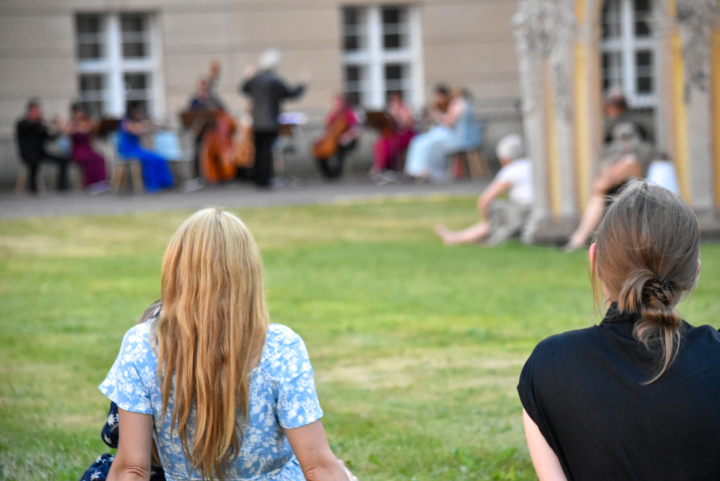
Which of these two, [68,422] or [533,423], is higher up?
[533,423]

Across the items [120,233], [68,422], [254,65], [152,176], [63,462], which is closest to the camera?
[63,462]

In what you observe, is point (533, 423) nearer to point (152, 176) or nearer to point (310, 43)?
point (152, 176)

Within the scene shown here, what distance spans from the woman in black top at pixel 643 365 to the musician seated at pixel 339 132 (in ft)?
58.5

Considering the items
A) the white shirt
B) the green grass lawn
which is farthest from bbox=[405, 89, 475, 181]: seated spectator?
the white shirt

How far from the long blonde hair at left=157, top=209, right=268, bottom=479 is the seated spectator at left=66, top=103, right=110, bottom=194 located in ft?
54.3

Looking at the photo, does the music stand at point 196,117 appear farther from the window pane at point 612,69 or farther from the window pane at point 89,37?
the window pane at point 612,69

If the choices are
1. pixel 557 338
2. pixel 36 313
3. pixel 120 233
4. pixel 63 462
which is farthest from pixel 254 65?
pixel 557 338

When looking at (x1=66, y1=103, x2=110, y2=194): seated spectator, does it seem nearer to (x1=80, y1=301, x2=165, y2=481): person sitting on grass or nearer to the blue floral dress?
(x1=80, y1=301, x2=165, y2=481): person sitting on grass

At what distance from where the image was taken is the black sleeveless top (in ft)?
7.17

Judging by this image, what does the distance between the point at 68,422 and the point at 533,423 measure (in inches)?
140

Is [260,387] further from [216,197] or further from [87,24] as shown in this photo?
[87,24]

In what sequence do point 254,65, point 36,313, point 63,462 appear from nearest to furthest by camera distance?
point 63,462 → point 36,313 → point 254,65

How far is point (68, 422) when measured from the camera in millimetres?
5270

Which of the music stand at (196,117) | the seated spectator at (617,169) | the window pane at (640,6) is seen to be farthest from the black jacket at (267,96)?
the window pane at (640,6)
